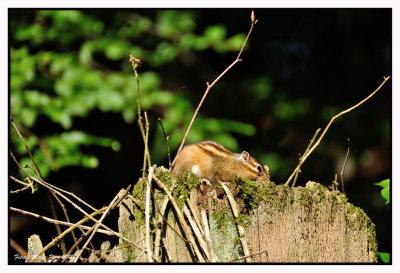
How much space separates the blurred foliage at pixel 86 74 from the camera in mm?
5855

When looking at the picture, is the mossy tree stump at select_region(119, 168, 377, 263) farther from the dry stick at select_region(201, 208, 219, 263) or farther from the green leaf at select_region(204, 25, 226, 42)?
the green leaf at select_region(204, 25, 226, 42)

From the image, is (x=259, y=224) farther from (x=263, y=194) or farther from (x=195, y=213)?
(x=195, y=213)

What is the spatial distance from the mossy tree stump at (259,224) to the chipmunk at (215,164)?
5.09 feet

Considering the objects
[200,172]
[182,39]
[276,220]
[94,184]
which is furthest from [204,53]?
[276,220]

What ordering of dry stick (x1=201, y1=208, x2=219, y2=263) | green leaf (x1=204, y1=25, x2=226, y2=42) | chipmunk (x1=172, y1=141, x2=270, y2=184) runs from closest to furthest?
dry stick (x1=201, y1=208, x2=219, y2=263) → chipmunk (x1=172, y1=141, x2=270, y2=184) → green leaf (x1=204, y1=25, x2=226, y2=42)

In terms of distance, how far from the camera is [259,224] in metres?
→ 2.50

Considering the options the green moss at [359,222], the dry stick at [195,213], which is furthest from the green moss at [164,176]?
the green moss at [359,222]

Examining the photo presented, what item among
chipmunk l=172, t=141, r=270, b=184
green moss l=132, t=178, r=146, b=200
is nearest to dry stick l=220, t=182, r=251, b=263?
green moss l=132, t=178, r=146, b=200

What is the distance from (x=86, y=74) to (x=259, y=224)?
3.98 metres

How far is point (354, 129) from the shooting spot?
7.98 meters

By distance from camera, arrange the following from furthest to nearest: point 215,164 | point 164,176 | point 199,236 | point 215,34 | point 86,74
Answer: point 215,34 → point 86,74 → point 215,164 → point 164,176 → point 199,236

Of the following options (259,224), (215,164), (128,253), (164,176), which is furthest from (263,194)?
(215,164)

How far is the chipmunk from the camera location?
4234 millimetres

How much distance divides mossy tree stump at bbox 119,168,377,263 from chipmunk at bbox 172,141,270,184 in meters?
1.55
